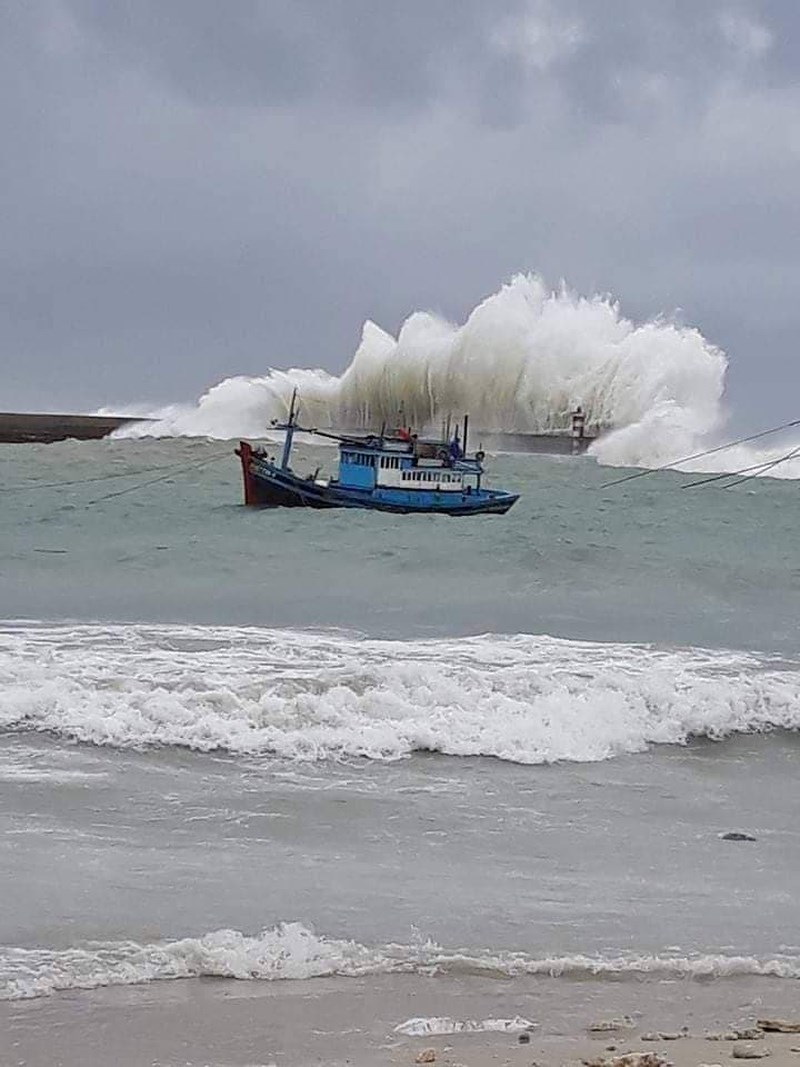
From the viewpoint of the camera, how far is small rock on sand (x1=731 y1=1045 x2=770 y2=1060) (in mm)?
4324

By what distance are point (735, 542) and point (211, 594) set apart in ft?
42.7

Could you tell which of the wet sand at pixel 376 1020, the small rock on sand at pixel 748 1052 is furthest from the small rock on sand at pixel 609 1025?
the small rock on sand at pixel 748 1052

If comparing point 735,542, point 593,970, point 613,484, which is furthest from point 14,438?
point 593,970

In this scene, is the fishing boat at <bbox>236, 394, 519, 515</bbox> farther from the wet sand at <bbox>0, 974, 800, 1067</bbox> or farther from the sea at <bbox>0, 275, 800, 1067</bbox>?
the wet sand at <bbox>0, 974, 800, 1067</bbox>

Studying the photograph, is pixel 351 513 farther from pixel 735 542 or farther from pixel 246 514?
pixel 735 542

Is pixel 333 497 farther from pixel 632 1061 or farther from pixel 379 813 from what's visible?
pixel 632 1061

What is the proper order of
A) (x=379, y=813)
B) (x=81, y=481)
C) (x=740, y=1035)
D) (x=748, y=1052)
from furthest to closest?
(x=81, y=481) → (x=379, y=813) → (x=740, y=1035) → (x=748, y=1052)

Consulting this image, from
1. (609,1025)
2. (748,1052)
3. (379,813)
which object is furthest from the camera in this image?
(379,813)

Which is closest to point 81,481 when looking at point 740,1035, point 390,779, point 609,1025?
point 390,779

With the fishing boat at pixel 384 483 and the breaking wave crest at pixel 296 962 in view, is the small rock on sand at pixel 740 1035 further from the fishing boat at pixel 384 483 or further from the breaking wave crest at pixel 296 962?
the fishing boat at pixel 384 483

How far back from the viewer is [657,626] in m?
16.7

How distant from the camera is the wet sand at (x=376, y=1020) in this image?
445cm

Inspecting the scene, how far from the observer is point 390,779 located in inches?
344

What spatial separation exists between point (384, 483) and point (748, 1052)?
101 ft
